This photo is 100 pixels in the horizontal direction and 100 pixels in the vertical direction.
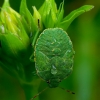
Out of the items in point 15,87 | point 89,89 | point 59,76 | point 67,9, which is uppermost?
point 59,76

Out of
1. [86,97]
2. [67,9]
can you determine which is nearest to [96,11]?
[67,9]

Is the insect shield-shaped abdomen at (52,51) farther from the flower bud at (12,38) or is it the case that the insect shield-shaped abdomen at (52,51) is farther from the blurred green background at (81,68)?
the blurred green background at (81,68)

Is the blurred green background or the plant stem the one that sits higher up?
the plant stem

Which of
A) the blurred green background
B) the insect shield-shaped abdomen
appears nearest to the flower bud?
the insect shield-shaped abdomen

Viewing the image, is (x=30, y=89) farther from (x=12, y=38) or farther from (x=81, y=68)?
(x=81, y=68)

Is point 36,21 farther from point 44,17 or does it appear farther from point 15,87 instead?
point 15,87

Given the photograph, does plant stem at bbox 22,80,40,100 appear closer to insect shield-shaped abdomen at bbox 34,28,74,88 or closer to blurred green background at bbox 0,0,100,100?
insect shield-shaped abdomen at bbox 34,28,74,88
